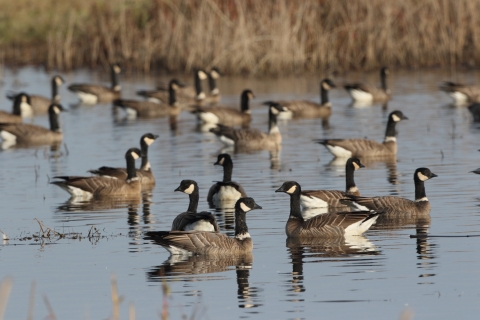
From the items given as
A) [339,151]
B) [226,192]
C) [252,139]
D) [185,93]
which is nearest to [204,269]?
[226,192]

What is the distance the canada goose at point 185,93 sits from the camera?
31750mm

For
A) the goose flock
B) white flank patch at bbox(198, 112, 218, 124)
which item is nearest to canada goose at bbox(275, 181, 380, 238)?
the goose flock

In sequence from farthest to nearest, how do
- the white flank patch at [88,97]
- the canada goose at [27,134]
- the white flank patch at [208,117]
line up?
the white flank patch at [88,97] → the white flank patch at [208,117] → the canada goose at [27,134]

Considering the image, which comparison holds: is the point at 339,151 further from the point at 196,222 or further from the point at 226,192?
the point at 196,222

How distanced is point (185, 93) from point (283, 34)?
3590 millimetres

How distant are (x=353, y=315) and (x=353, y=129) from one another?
1679cm

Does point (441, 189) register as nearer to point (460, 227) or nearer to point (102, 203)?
point (460, 227)

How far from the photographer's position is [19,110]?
29.0m

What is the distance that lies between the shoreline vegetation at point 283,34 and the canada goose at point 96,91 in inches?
106

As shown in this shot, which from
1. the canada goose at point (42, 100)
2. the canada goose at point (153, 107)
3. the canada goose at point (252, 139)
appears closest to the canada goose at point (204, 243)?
the canada goose at point (252, 139)

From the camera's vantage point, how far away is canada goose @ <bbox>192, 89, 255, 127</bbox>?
27.6 m

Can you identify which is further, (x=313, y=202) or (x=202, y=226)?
(x=313, y=202)

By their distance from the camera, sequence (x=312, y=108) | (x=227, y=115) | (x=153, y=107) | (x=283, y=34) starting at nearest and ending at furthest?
(x=227, y=115) → (x=312, y=108) → (x=153, y=107) → (x=283, y=34)

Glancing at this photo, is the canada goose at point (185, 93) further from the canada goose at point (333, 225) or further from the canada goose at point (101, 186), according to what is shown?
the canada goose at point (333, 225)
